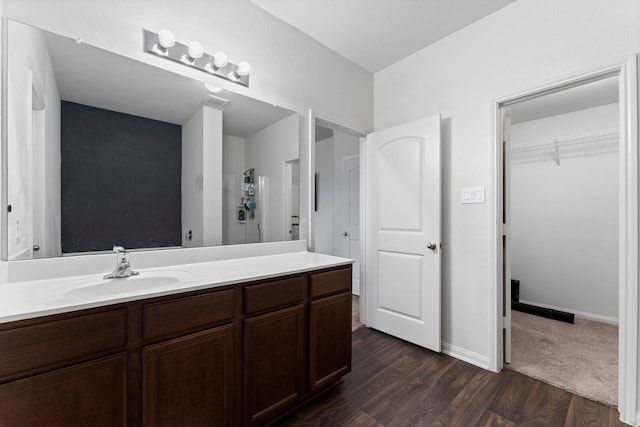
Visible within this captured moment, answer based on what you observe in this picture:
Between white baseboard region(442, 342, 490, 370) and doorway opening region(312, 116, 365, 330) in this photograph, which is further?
doorway opening region(312, 116, 365, 330)

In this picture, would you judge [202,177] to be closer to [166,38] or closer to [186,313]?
[166,38]

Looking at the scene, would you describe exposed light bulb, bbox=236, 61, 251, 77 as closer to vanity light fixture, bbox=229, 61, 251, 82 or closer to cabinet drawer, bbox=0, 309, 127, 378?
vanity light fixture, bbox=229, 61, 251, 82

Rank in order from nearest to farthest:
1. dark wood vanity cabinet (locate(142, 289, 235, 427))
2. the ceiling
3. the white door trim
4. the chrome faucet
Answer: dark wood vanity cabinet (locate(142, 289, 235, 427)) → the chrome faucet → the white door trim → the ceiling

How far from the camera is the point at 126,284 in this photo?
135 cm

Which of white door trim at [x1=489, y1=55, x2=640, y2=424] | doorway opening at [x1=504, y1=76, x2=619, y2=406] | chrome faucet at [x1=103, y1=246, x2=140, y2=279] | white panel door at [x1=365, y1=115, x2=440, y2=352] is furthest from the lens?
doorway opening at [x1=504, y1=76, x2=619, y2=406]

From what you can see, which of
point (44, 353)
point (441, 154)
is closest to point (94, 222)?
point (44, 353)

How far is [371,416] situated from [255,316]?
911 millimetres

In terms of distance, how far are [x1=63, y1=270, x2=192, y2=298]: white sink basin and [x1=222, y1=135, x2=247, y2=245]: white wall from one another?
44 cm

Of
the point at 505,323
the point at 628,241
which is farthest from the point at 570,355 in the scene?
the point at 628,241

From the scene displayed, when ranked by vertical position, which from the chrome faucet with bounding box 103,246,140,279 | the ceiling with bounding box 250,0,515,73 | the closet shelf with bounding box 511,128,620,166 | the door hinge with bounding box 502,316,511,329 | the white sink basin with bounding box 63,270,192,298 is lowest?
the door hinge with bounding box 502,316,511,329

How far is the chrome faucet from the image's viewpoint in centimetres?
135

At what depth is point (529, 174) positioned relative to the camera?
3568mm

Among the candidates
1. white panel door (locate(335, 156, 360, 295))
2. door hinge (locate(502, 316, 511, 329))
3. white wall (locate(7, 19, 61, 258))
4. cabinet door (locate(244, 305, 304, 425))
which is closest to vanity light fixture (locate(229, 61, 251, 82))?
white wall (locate(7, 19, 61, 258))

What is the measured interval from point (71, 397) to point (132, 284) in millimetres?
505
